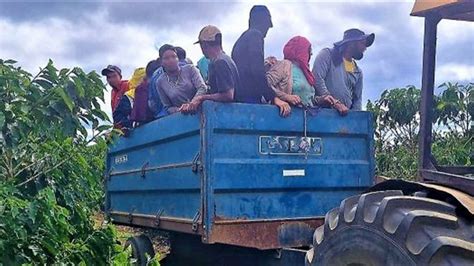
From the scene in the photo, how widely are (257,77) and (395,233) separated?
232 cm

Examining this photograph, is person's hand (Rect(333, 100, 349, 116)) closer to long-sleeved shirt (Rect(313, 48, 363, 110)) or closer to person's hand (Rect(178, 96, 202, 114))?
long-sleeved shirt (Rect(313, 48, 363, 110))

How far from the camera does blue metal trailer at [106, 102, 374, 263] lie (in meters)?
4.45

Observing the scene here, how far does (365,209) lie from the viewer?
10.6ft

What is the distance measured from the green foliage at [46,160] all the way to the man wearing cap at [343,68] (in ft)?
6.52

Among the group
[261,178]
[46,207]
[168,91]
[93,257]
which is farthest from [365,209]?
[168,91]

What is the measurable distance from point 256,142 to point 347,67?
1.40 m

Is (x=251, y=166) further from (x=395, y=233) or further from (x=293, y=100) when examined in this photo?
(x=395, y=233)

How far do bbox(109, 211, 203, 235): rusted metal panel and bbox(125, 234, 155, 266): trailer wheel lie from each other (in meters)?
0.18

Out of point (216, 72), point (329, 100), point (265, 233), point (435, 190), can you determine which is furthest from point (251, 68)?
point (435, 190)

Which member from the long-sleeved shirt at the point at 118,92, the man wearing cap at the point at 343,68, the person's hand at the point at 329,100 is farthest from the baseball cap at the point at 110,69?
the person's hand at the point at 329,100

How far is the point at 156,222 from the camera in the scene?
18.3ft

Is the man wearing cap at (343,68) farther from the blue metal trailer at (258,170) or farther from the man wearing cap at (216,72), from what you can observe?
the man wearing cap at (216,72)

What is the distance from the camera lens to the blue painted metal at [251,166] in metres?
4.44

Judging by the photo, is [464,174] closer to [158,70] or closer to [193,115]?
[193,115]
